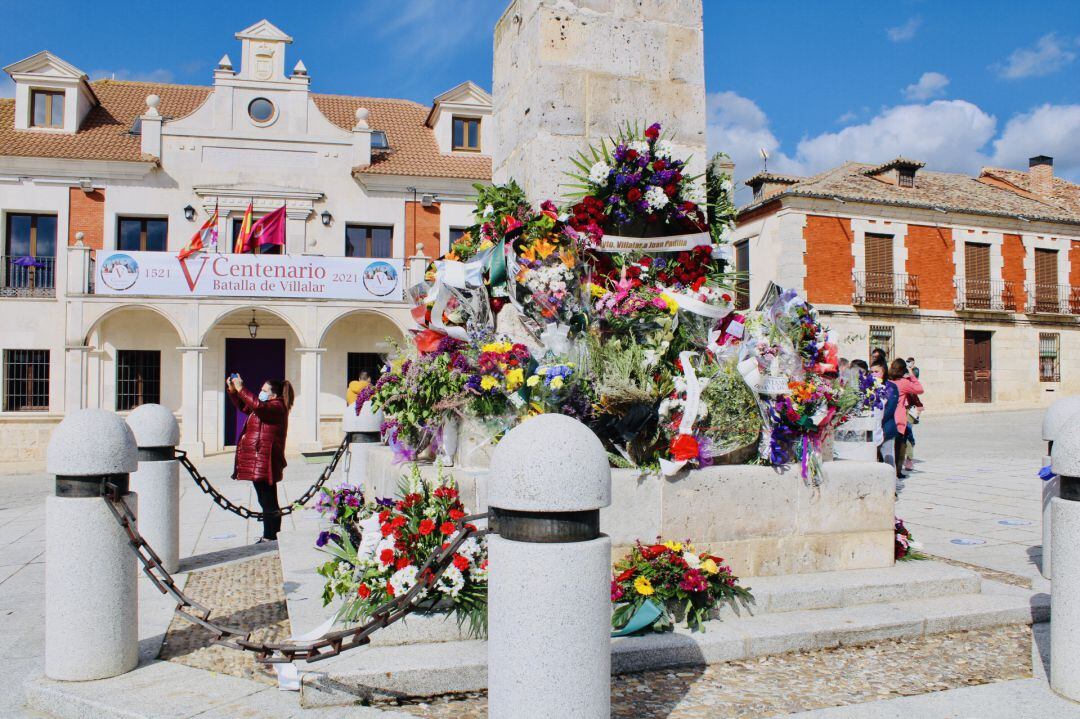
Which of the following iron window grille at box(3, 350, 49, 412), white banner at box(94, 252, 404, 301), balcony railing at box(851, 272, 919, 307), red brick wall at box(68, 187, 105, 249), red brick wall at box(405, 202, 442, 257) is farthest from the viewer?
balcony railing at box(851, 272, 919, 307)

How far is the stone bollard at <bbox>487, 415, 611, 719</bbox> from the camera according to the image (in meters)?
2.74

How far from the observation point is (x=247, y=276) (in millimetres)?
21953

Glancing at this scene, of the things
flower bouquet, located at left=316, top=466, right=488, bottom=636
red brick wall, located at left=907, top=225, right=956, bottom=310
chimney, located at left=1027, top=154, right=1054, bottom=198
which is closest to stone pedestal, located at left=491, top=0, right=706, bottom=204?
flower bouquet, located at left=316, top=466, right=488, bottom=636

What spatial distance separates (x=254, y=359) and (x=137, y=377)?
325 centimetres

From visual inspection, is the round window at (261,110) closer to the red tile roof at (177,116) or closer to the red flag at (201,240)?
the red tile roof at (177,116)

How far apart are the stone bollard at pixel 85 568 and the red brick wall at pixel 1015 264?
3439 cm

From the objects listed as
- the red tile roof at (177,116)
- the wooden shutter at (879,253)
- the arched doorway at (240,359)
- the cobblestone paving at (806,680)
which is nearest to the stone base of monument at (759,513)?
the cobblestone paving at (806,680)

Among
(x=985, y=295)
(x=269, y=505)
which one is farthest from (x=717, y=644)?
(x=985, y=295)

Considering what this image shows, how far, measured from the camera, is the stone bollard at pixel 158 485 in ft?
21.6

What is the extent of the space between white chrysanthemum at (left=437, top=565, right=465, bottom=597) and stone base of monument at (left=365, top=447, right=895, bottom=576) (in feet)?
2.04

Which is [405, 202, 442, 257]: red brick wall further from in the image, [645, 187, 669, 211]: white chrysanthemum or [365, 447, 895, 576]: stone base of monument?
[365, 447, 895, 576]: stone base of monument

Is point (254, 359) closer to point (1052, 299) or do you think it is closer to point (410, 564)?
point (410, 564)

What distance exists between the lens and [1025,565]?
21.9 ft

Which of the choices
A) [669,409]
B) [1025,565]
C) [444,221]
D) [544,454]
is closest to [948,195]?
[444,221]
